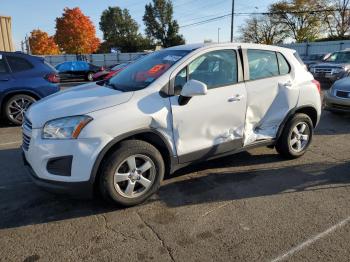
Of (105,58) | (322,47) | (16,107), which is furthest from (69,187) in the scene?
(105,58)

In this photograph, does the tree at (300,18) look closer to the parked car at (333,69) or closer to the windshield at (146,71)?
the parked car at (333,69)

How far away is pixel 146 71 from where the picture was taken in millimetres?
4234

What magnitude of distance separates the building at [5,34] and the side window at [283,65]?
1534cm

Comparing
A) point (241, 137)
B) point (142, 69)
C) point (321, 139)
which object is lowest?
point (321, 139)

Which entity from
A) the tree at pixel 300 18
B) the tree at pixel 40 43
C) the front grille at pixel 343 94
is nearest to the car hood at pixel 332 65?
the front grille at pixel 343 94

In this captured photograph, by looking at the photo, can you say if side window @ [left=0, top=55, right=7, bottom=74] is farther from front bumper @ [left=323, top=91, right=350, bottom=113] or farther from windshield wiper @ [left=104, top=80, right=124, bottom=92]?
front bumper @ [left=323, top=91, right=350, bottom=113]

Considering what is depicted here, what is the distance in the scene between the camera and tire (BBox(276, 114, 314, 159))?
16.3ft

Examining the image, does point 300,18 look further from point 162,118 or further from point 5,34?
point 162,118

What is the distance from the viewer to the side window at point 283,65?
488cm

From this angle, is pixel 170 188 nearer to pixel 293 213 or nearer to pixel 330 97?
pixel 293 213

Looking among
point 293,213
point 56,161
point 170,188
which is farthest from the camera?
point 170,188

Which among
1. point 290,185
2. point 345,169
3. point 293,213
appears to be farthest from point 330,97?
point 293,213

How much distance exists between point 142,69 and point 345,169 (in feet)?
10.1

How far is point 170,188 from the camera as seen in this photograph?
423 cm
